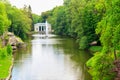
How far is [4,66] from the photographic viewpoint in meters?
41.0

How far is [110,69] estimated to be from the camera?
1123 inches

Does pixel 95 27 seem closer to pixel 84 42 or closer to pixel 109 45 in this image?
pixel 84 42

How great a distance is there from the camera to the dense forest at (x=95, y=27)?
29156mm

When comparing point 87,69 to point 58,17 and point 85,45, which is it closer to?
point 85,45

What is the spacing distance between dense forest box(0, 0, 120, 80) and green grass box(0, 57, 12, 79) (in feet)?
→ 31.8

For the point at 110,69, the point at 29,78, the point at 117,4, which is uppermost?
the point at 117,4

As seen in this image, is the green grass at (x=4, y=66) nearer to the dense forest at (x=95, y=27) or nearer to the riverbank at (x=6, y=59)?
the riverbank at (x=6, y=59)

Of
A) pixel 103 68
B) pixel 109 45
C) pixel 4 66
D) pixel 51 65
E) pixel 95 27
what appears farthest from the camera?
pixel 95 27

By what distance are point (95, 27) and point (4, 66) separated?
2345 centimetres

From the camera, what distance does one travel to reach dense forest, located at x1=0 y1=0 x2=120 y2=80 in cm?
2916

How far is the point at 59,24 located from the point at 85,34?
5196cm

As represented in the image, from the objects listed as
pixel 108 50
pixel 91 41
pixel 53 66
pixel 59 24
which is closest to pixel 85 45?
pixel 91 41

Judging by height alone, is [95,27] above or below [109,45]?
above

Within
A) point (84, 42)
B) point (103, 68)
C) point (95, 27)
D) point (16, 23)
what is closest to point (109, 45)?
point (103, 68)
